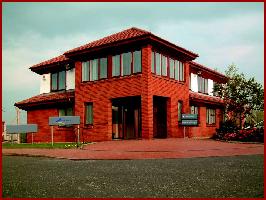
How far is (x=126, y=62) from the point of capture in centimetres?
2116

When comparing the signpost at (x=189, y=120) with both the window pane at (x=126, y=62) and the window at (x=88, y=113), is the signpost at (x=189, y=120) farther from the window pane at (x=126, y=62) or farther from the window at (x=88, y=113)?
the window at (x=88, y=113)

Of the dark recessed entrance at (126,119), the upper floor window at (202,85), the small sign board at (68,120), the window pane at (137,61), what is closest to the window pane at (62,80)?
the dark recessed entrance at (126,119)

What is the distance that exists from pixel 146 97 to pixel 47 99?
9.89 meters

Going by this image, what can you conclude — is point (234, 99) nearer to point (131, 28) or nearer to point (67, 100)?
point (131, 28)

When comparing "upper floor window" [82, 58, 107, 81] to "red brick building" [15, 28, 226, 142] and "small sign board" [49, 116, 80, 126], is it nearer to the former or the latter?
"red brick building" [15, 28, 226, 142]

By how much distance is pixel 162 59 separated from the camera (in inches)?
855

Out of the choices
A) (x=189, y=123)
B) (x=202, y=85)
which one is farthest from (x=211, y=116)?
(x=189, y=123)

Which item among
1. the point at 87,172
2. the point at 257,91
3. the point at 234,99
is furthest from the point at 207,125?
the point at 87,172

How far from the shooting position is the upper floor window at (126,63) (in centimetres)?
2061

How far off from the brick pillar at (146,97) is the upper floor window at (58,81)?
9.71 meters

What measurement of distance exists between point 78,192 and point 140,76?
14545 millimetres

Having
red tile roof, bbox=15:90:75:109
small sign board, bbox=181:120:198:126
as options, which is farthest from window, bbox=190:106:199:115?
red tile roof, bbox=15:90:75:109

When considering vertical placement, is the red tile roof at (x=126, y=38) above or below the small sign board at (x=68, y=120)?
above

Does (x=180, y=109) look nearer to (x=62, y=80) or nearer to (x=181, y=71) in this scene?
(x=181, y=71)
